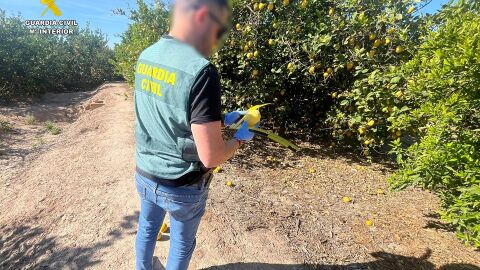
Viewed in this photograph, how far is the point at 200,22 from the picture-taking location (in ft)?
4.35

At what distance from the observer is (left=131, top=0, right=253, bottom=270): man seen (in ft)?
4.32

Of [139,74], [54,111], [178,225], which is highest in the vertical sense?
[139,74]

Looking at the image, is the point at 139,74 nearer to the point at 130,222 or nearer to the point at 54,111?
the point at 130,222

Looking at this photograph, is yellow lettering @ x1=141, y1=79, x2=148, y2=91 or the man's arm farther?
yellow lettering @ x1=141, y1=79, x2=148, y2=91

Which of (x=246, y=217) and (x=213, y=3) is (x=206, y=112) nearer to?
(x=213, y=3)

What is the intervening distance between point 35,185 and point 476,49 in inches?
203

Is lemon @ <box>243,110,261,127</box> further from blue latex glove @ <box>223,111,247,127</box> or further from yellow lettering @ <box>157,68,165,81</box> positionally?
yellow lettering @ <box>157,68,165,81</box>

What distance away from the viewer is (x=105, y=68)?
730 inches

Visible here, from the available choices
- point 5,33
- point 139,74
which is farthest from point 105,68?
point 139,74

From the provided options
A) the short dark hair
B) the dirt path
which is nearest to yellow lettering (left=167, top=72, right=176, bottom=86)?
the short dark hair

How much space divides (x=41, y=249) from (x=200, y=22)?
2.88m

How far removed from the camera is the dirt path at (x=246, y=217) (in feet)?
9.41

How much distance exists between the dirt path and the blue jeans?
799 millimetres

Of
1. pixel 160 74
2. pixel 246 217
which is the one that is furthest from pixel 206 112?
pixel 246 217
